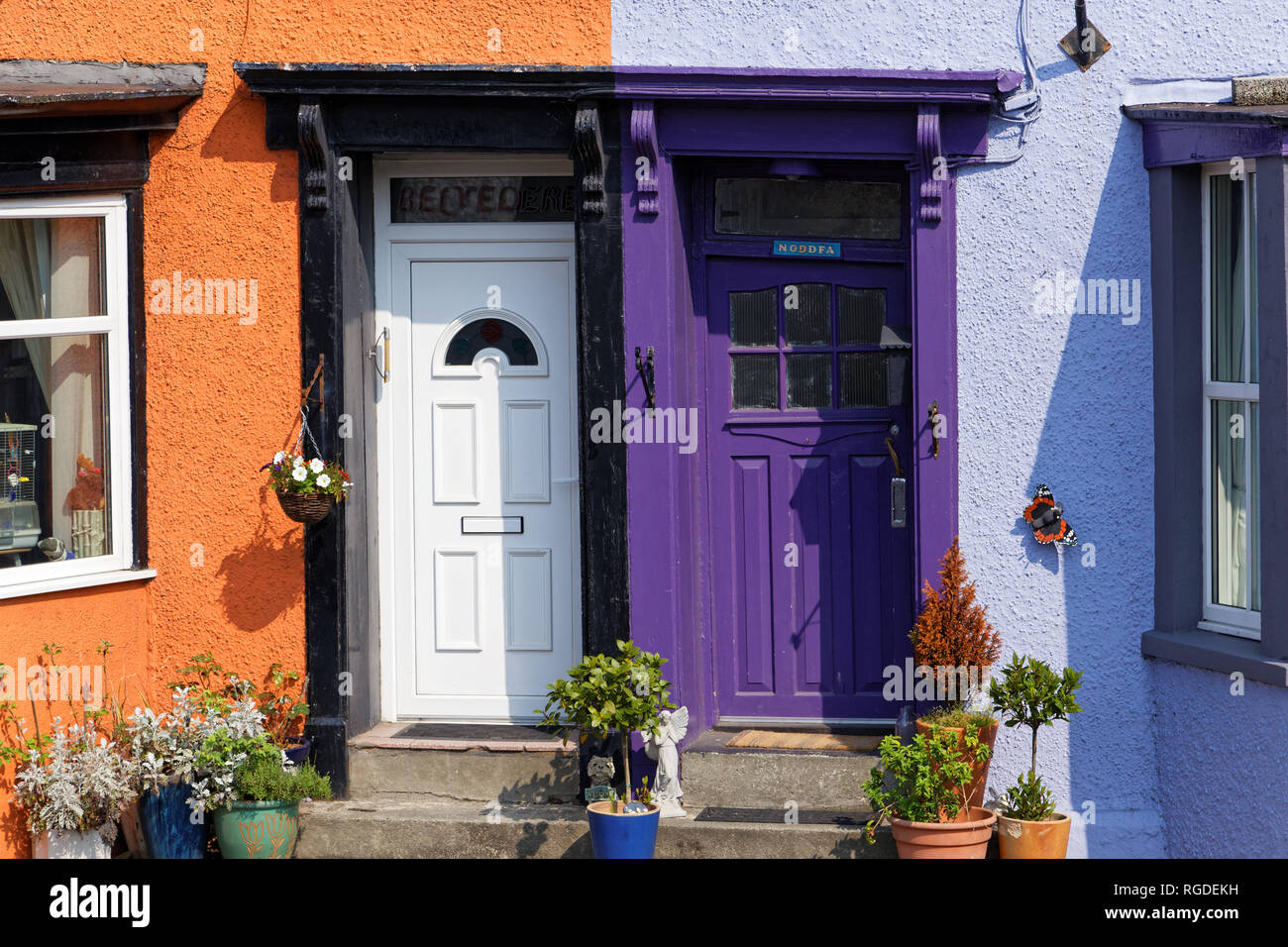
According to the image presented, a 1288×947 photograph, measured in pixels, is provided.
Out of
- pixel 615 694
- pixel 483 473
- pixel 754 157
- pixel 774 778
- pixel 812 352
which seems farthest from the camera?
pixel 483 473

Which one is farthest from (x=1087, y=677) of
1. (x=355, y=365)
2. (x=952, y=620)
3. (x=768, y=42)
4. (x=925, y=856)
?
Answer: (x=355, y=365)

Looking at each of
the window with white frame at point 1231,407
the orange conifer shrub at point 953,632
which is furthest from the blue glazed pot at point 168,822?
the window with white frame at point 1231,407

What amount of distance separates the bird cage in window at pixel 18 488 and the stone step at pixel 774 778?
3.07m

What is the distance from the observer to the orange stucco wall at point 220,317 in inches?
269

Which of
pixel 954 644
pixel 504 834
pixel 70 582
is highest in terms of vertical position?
pixel 70 582

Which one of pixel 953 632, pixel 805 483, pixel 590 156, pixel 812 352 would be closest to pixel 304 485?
pixel 590 156

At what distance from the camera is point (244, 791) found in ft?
20.9

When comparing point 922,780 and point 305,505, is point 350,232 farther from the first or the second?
point 922,780

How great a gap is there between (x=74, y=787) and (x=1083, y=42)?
5.23m

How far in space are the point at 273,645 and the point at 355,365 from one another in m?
1.32

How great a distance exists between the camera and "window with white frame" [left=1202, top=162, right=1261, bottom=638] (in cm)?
627

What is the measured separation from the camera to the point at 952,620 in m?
6.38

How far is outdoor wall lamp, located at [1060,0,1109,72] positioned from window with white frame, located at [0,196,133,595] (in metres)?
4.23

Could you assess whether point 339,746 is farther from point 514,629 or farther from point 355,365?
point 355,365
